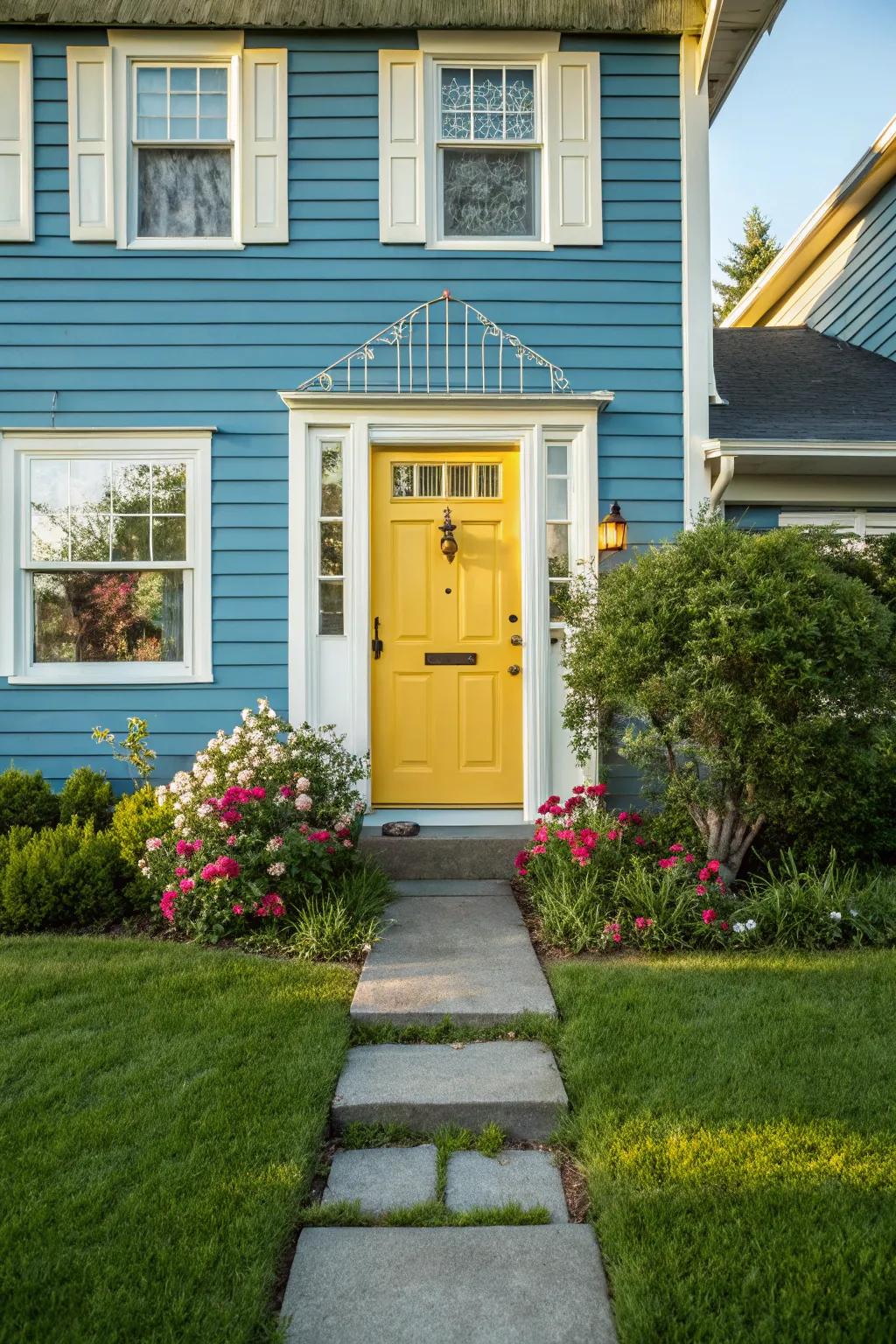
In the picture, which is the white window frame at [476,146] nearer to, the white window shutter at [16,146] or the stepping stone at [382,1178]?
the white window shutter at [16,146]

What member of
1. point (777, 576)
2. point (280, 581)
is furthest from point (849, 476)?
point (280, 581)

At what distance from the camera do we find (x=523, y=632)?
523 centimetres

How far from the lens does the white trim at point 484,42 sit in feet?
17.4

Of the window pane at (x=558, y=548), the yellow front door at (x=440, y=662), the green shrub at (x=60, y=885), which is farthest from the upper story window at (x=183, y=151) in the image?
the green shrub at (x=60, y=885)

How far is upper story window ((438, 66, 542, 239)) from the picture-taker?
17.8 ft

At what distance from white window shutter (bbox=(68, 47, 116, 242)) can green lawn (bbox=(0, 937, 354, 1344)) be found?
13.7ft

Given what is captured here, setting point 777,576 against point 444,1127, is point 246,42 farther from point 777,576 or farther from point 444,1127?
point 444,1127

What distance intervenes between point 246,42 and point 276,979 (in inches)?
204

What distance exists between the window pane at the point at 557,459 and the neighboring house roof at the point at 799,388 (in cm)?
99

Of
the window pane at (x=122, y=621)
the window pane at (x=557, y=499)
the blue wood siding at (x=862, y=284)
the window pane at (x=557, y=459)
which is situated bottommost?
the window pane at (x=122, y=621)

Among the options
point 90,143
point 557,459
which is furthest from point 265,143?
point 557,459

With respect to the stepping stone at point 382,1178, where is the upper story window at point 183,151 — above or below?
above

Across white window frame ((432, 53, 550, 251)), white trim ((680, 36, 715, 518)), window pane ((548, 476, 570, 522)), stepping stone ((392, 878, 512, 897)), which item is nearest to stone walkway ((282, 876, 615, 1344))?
stepping stone ((392, 878, 512, 897))

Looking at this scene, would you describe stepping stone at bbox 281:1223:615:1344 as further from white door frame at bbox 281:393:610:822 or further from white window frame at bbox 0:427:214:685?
white window frame at bbox 0:427:214:685
